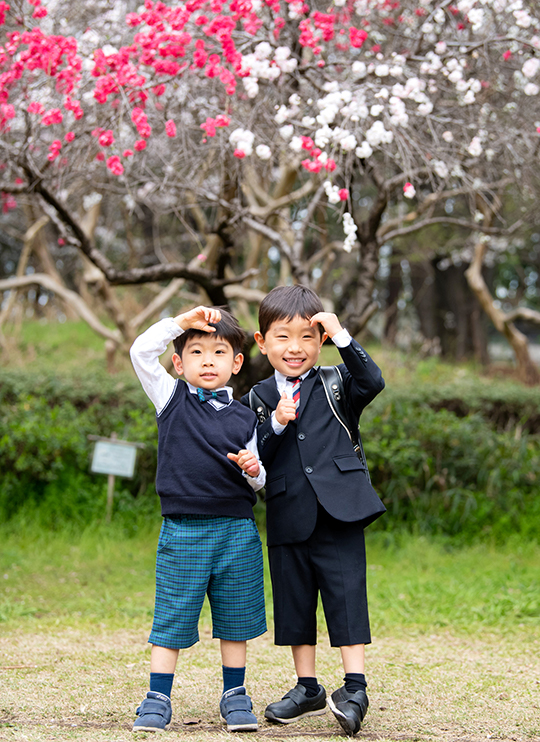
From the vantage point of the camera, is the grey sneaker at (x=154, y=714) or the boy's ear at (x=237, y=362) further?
the boy's ear at (x=237, y=362)

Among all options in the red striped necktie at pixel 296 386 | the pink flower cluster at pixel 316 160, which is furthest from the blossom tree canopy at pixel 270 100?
the red striped necktie at pixel 296 386

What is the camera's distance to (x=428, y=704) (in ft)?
8.63

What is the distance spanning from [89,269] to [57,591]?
3784 mm

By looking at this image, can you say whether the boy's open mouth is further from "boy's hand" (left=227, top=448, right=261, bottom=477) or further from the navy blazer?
"boy's hand" (left=227, top=448, right=261, bottom=477)

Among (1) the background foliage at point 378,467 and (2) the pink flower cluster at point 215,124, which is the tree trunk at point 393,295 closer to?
(1) the background foliage at point 378,467

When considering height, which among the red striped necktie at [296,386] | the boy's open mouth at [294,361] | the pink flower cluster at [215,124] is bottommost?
the red striped necktie at [296,386]

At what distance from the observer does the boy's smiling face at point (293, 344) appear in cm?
252

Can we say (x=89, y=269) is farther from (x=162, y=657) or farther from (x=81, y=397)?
(x=162, y=657)

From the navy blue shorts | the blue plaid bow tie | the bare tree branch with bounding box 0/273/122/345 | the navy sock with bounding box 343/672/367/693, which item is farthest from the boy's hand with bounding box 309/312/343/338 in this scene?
the bare tree branch with bounding box 0/273/122/345

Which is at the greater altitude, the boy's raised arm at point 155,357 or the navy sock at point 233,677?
the boy's raised arm at point 155,357

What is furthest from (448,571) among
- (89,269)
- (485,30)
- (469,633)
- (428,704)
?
(89,269)

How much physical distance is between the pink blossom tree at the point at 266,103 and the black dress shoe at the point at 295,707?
2.15 metres

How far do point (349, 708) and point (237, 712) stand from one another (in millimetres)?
349

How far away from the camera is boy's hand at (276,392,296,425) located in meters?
2.38
